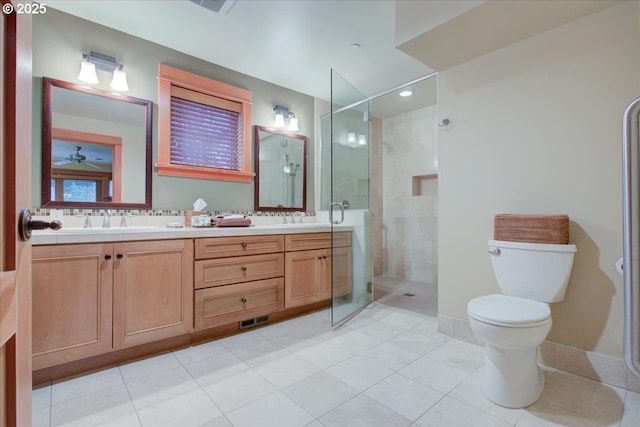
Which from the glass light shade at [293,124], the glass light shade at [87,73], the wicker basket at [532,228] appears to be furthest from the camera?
the glass light shade at [293,124]

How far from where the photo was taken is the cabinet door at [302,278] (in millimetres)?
2631

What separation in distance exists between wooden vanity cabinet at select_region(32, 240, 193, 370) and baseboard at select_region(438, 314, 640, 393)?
92.0 inches

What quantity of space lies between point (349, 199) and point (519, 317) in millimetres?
1776

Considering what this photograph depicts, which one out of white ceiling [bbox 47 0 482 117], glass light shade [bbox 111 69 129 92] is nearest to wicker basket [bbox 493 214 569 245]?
white ceiling [bbox 47 0 482 117]

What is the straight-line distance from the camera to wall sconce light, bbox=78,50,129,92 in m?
2.17

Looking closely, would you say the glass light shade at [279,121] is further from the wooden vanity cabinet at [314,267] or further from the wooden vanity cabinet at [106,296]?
the wooden vanity cabinet at [106,296]

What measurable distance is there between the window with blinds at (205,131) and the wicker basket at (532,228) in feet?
7.48

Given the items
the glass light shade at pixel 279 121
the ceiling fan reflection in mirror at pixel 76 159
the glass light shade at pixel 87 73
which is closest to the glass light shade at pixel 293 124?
the glass light shade at pixel 279 121

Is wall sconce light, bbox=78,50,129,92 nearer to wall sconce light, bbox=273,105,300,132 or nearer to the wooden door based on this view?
wall sconce light, bbox=273,105,300,132

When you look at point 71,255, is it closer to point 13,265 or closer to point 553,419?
point 13,265

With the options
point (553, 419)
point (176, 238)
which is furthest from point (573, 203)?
point (176, 238)

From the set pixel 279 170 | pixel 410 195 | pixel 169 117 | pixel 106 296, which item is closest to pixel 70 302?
pixel 106 296

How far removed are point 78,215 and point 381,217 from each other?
11.6 ft

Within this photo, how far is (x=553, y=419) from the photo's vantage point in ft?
4.49
